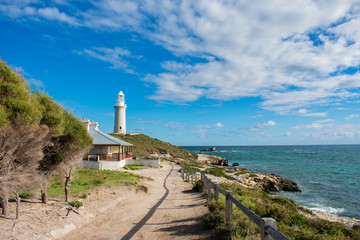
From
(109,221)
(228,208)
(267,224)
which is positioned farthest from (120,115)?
(267,224)

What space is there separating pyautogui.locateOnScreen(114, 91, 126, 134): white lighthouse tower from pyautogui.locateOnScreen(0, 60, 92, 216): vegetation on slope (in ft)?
162

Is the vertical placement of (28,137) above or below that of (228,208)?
above

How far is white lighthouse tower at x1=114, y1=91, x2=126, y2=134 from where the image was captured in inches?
2287

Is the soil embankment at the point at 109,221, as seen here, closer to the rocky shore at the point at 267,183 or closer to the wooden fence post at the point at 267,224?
the wooden fence post at the point at 267,224

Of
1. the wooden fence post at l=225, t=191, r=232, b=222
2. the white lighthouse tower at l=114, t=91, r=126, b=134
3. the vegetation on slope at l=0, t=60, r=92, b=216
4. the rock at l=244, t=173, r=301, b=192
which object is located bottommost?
the rock at l=244, t=173, r=301, b=192

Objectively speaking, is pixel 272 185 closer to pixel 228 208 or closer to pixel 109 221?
pixel 109 221

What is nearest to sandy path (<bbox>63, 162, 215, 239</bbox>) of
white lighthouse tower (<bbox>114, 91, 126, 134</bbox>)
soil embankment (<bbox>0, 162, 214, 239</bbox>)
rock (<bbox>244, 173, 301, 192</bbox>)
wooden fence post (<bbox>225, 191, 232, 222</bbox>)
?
soil embankment (<bbox>0, 162, 214, 239</bbox>)

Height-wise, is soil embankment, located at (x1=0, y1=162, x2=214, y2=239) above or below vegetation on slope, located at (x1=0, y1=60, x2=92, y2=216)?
below

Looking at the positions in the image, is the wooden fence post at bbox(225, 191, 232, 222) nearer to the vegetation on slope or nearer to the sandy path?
the sandy path

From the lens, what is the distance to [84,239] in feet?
21.6

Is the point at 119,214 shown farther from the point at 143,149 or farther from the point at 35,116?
the point at 143,149

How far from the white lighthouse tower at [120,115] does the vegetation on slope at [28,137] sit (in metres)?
49.4

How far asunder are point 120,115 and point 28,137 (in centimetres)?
5386

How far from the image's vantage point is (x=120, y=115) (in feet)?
196
